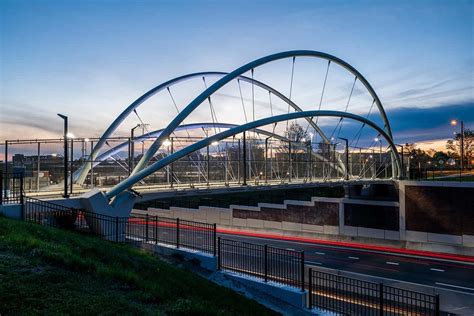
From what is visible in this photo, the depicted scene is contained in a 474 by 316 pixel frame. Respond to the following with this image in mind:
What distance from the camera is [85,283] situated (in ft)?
27.0

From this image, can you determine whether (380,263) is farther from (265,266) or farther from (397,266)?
(265,266)

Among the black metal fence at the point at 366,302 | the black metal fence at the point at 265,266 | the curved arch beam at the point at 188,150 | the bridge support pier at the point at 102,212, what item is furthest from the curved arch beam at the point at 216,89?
the black metal fence at the point at 366,302

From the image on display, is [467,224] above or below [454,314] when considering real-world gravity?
above

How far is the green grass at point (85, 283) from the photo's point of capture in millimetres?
6984

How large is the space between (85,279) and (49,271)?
76cm

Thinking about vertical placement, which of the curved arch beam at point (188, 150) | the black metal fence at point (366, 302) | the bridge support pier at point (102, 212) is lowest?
the black metal fence at point (366, 302)

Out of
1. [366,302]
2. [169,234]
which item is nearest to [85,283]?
[366,302]

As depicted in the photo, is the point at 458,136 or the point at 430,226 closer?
the point at 430,226

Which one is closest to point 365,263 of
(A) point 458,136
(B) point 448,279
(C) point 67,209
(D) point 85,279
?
(B) point 448,279

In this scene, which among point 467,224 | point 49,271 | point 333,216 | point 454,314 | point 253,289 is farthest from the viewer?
point 333,216

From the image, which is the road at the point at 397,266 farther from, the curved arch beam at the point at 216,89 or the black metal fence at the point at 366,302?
the curved arch beam at the point at 216,89

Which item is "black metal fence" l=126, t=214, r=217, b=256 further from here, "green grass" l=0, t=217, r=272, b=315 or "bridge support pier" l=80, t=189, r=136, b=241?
"green grass" l=0, t=217, r=272, b=315

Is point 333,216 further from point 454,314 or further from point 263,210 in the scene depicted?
point 454,314

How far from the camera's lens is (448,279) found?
21.9 metres
